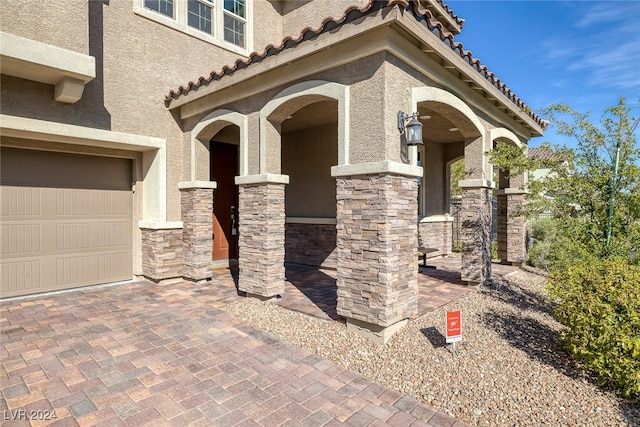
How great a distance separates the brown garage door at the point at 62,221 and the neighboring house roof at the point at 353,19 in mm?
2483


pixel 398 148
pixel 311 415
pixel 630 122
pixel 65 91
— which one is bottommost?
pixel 311 415

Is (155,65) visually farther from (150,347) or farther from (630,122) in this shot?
(630,122)

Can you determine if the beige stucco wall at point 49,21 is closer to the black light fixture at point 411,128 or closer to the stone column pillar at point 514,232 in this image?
the black light fixture at point 411,128

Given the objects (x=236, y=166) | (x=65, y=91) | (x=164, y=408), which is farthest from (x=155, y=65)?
(x=164, y=408)

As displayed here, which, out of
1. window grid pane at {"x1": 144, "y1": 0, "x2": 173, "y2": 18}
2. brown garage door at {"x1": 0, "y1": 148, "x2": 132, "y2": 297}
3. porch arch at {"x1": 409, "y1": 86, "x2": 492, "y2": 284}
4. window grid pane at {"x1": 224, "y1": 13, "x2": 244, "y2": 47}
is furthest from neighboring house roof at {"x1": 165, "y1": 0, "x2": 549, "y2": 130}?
window grid pane at {"x1": 224, "y1": 13, "x2": 244, "y2": 47}

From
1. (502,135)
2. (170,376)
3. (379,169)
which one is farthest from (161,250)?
(502,135)

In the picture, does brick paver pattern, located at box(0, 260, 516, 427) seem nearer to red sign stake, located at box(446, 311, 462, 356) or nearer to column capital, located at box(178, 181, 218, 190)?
red sign stake, located at box(446, 311, 462, 356)

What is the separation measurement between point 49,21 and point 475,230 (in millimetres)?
8748

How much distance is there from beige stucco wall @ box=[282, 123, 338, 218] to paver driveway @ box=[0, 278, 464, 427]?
15.8 ft

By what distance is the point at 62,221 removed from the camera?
7020 mm

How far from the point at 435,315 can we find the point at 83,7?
8049mm

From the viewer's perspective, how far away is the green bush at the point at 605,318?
3.44 m

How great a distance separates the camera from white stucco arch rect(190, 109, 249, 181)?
6.64 m

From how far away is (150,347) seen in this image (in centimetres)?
457
